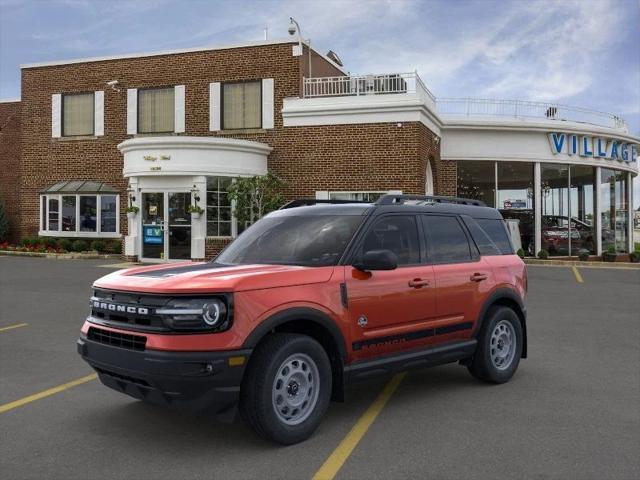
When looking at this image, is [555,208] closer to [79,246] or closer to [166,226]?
[166,226]

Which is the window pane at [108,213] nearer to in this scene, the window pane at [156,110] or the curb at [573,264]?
the window pane at [156,110]

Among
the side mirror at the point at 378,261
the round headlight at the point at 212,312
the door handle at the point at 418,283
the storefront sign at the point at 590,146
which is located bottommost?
the round headlight at the point at 212,312

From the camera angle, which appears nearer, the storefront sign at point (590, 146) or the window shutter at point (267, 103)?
the window shutter at point (267, 103)

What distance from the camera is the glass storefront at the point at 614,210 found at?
26.8 m

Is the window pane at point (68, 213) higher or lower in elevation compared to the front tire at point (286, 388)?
higher

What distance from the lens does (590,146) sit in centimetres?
2556

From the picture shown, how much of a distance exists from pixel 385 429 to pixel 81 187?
22279mm

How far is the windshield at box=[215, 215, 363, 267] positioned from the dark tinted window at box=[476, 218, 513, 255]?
1967 mm

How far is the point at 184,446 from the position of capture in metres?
4.41

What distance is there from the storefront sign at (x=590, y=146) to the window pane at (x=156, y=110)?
1499cm

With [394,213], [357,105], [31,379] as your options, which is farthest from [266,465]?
[357,105]

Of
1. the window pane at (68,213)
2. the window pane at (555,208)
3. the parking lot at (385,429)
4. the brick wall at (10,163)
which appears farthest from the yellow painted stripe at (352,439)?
the brick wall at (10,163)

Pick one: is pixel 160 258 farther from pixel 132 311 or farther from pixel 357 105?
pixel 132 311

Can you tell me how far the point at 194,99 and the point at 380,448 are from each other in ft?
68.3
